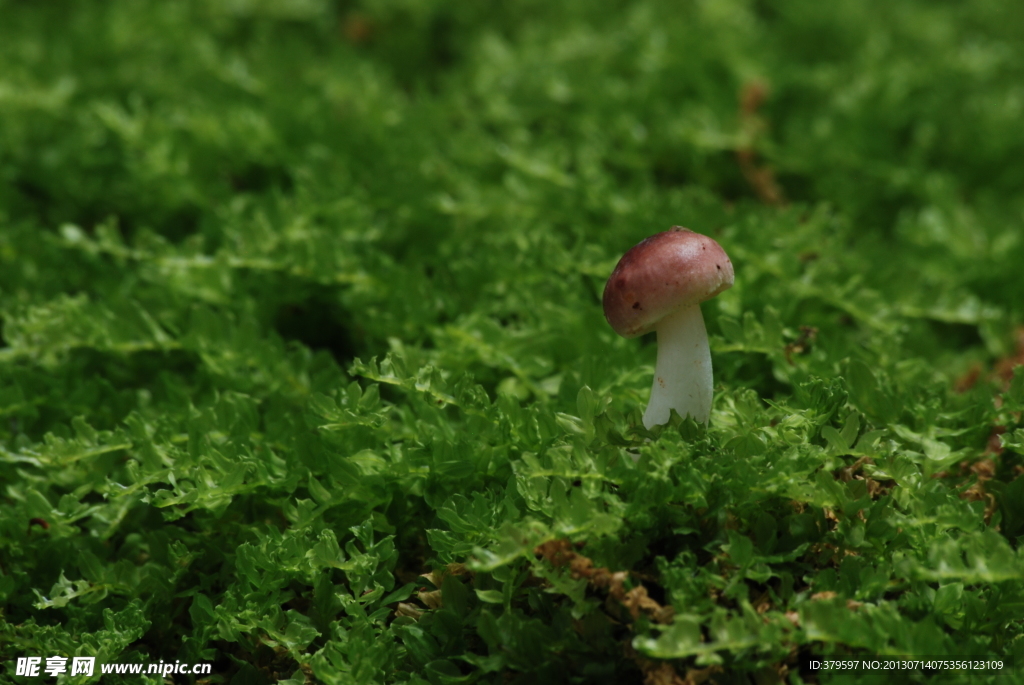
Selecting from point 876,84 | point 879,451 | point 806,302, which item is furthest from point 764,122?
A: point 879,451

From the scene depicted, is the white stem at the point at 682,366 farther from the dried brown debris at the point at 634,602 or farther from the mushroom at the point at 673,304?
the dried brown debris at the point at 634,602

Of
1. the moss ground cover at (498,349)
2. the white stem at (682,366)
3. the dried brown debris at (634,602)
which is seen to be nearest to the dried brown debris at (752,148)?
the moss ground cover at (498,349)

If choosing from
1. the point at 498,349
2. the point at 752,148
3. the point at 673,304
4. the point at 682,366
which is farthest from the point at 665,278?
the point at 752,148

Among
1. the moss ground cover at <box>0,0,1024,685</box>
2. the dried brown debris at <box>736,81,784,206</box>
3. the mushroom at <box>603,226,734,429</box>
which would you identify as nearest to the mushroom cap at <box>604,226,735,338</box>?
the mushroom at <box>603,226,734,429</box>

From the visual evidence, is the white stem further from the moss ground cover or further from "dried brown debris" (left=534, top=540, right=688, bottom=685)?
"dried brown debris" (left=534, top=540, right=688, bottom=685)

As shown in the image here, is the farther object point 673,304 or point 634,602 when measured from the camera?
point 673,304

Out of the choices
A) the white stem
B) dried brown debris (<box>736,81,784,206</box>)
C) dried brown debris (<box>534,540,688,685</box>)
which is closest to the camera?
dried brown debris (<box>534,540,688,685</box>)

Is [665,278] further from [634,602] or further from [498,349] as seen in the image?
[498,349]

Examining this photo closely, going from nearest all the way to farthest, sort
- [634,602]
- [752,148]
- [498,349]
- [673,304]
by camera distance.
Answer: [634,602] < [673,304] < [498,349] < [752,148]
